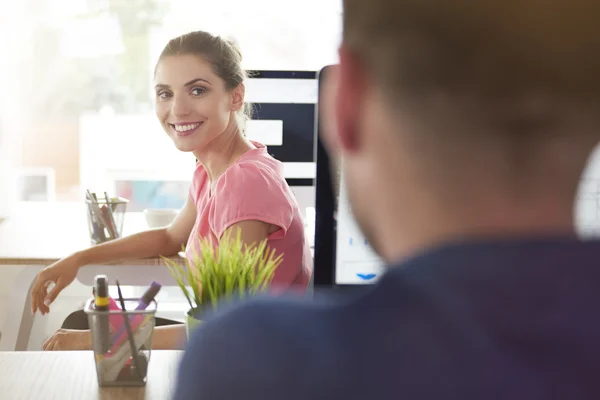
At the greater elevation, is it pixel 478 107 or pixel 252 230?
pixel 478 107

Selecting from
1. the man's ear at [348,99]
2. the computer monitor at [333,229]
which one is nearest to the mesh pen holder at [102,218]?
the computer monitor at [333,229]

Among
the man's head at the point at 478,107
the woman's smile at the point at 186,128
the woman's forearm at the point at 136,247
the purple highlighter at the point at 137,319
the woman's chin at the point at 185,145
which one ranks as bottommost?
the woman's forearm at the point at 136,247

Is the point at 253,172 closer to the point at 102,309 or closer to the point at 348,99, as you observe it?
the point at 102,309

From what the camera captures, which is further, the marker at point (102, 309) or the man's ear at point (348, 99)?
the marker at point (102, 309)

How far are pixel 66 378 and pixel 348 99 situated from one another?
718 mm

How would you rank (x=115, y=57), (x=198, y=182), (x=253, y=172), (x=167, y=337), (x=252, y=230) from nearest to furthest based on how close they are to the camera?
(x=167, y=337)
(x=252, y=230)
(x=253, y=172)
(x=198, y=182)
(x=115, y=57)

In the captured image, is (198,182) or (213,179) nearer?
(213,179)

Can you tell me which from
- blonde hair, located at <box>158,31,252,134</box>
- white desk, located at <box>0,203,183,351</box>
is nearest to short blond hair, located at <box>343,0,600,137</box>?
blonde hair, located at <box>158,31,252,134</box>

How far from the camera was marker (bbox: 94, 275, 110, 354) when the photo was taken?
3.09 ft

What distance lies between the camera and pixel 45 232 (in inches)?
87.3

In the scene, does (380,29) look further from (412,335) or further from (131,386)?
(131,386)

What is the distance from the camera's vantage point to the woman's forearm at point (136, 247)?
1740mm

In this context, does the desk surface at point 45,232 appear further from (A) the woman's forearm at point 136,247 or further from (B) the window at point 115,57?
(B) the window at point 115,57

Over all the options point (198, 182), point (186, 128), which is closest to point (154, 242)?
point (198, 182)
